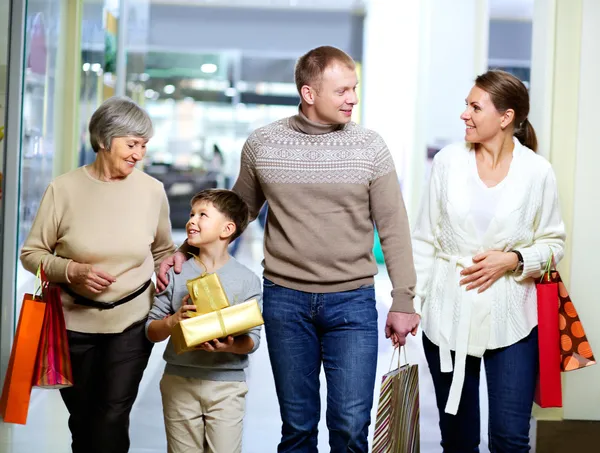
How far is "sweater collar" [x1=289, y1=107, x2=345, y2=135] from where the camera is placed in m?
2.96

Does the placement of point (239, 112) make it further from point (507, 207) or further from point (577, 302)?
point (507, 207)

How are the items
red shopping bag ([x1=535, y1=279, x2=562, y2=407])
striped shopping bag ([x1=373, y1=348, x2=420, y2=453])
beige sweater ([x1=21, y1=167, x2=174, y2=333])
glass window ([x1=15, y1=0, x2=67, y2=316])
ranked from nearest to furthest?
striped shopping bag ([x1=373, y1=348, x2=420, y2=453]), beige sweater ([x1=21, y1=167, x2=174, y2=333]), red shopping bag ([x1=535, y1=279, x2=562, y2=407]), glass window ([x1=15, y1=0, x2=67, y2=316])

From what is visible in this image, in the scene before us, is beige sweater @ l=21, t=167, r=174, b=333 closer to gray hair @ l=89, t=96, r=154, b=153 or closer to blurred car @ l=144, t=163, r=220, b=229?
gray hair @ l=89, t=96, r=154, b=153

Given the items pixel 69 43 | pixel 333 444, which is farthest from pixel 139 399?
pixel 333 444

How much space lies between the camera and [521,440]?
3143 mm

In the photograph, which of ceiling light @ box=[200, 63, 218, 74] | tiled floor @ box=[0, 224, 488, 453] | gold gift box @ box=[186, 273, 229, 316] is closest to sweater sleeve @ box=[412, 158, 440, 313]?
gold gift box @ box=[186, 273, 229, 316]

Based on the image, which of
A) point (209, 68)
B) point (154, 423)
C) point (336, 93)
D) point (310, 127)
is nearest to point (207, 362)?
point (310, 127)

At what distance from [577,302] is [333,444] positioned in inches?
73.8

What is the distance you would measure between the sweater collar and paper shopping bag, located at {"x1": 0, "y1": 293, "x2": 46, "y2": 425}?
102cm

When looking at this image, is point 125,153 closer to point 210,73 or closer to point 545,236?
point 545,236

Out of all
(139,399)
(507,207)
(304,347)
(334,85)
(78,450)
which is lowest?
(139,399)

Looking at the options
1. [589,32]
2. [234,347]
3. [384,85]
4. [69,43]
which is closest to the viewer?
[234,347]

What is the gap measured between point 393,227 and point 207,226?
61cm

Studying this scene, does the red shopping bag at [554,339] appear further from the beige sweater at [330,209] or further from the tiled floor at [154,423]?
the tiled floor at [154,423]
